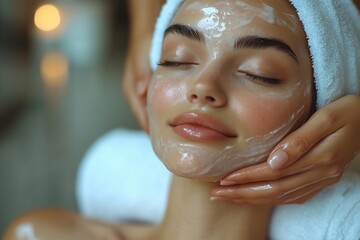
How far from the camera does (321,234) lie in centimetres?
100

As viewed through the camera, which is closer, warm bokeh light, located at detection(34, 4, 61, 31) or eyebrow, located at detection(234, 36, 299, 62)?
eyebrow, located at detection(234, 36, 299, 62)

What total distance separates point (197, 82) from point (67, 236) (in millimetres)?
501

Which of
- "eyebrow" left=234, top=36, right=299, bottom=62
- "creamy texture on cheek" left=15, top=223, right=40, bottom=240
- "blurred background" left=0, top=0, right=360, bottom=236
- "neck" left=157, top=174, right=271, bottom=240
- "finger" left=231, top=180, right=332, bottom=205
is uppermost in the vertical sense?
"eyebrow" left=234, top=36, right=299, bottom=62

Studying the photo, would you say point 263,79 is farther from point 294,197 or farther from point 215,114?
point 294,197

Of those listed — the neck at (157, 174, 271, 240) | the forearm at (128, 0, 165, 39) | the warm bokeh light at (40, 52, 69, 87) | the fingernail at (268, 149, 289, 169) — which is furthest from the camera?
the warm bokeh light at (40, 52, 69, 87)

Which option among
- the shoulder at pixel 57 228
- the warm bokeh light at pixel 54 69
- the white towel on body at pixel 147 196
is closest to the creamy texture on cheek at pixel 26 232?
the shoulder at pixel 57 228

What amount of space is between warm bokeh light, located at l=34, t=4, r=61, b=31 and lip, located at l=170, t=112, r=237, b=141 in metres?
2.58

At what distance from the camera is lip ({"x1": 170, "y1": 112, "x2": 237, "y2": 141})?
0.87 m

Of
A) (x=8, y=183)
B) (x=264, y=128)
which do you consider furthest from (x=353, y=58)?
(x=8, y=183)

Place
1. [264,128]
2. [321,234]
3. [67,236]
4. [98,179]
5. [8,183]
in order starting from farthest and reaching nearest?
[8,183] < [98,179] < [67,236] < [321,234] < [264,128]

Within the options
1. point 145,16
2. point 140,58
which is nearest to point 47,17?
point 145,16

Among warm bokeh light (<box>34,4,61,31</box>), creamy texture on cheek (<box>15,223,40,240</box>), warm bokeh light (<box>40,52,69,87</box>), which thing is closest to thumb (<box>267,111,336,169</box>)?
creamy texture on cheek (<box>15,223,40,240</box>)

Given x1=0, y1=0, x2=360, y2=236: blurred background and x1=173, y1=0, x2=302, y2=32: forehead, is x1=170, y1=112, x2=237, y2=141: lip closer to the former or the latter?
x1=173, y1=0, x2=302, y2=32: forehead

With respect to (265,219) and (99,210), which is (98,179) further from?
(265,219)
